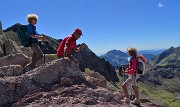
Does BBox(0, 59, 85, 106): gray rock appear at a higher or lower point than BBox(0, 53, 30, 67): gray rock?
lower

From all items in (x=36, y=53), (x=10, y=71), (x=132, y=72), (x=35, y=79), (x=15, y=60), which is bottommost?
(x=35, y=79)

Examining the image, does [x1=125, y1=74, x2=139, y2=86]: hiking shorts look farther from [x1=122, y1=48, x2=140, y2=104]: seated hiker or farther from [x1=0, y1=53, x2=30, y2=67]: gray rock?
[x1=0, y1=53, x2=30, y2=67]: gray rock

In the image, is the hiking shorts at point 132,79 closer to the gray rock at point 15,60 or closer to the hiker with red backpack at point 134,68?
the hiker with red backpack at point 134,68

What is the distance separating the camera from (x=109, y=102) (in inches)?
680

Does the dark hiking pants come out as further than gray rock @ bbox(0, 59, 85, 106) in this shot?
Yes

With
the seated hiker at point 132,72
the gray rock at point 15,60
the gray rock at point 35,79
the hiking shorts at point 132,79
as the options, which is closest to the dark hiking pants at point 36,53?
the gray rock at point 35,79

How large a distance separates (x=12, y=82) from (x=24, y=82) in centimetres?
70

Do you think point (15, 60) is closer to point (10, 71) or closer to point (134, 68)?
point (10, 71)

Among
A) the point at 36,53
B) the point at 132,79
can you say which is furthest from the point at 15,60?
the point at 132,79

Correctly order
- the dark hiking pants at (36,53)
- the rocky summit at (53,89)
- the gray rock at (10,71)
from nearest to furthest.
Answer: the rocky summit at (53,89) → the gray rock at (10,71) → the dark hiking pants at (36,53)

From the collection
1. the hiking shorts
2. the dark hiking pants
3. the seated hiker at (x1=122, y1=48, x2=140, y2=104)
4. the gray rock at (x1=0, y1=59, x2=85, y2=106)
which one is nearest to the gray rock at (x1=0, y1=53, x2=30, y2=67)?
the dark hiking pants

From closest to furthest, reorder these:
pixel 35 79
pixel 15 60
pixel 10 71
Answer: pixel 35 79 → pixel 10 71 → pixel 15 60

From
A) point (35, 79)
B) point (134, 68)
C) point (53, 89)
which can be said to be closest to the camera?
point (53, 89)

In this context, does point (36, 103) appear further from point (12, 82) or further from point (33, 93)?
point (12, 82)
